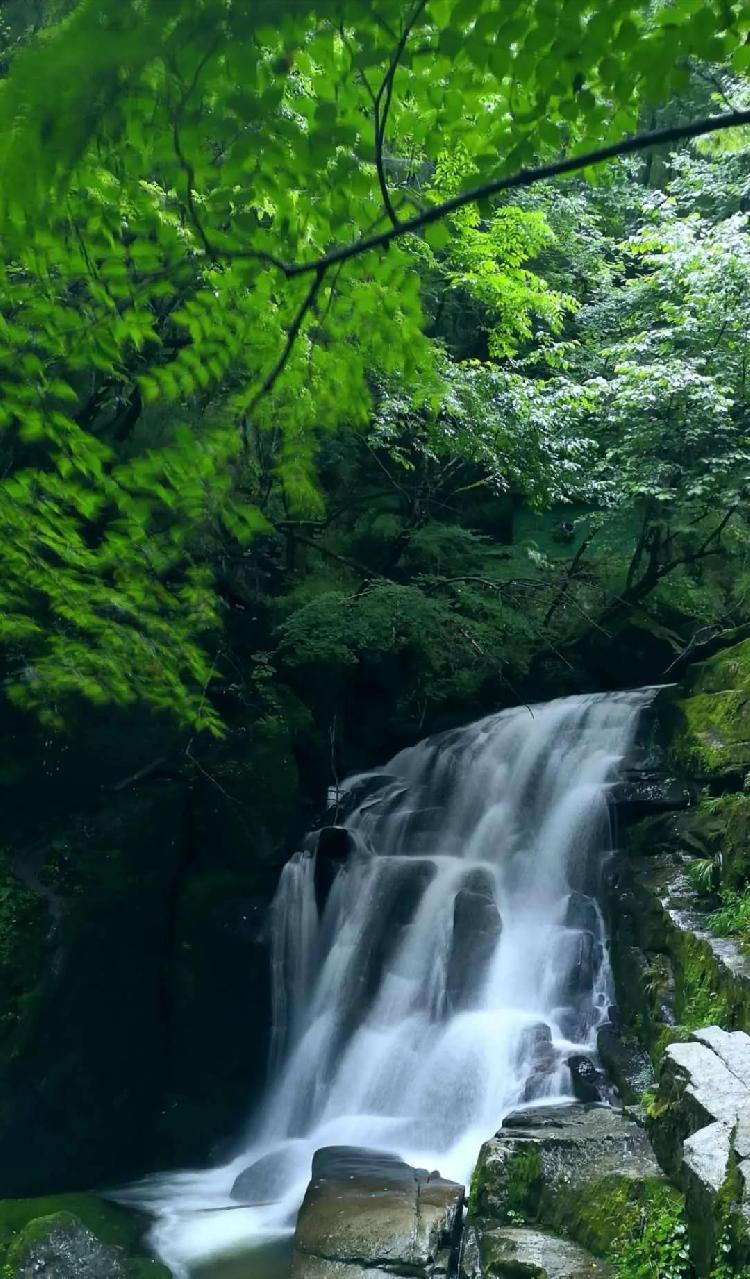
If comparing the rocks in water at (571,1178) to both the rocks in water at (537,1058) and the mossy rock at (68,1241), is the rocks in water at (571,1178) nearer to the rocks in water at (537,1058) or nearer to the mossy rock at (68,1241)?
the rocks in water at (537,1058)

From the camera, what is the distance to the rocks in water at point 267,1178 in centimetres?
813

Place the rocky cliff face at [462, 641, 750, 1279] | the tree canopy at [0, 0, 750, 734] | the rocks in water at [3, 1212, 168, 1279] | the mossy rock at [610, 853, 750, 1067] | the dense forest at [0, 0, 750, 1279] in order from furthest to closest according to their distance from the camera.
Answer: the mossy rock at [610, 853, 750, 1067], the rocks in water at [3, 1212, 168, 1279], the rocky cliff face at [462, 641, 750, 1279], the dense forest at [0, 0, 750, 1279], the tree canopy at [0, 0, 750, 734]

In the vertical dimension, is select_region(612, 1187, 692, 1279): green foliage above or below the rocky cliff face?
below

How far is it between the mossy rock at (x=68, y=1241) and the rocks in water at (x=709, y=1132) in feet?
11.2

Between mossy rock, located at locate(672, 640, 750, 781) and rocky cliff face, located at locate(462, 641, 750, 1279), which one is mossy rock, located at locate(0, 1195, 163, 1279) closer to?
rocky cliff face, located at locate(462, 641, 750, 1279)

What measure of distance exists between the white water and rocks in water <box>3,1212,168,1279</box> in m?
0.47

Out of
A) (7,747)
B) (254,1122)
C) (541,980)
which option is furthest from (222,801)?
(541,980)

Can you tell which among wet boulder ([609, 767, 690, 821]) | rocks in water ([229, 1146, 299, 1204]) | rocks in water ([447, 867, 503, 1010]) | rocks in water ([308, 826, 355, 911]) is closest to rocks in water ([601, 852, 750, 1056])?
wet boulder ([609, 767, 690, 821])

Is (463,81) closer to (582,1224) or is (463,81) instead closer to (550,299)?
(582,1224)

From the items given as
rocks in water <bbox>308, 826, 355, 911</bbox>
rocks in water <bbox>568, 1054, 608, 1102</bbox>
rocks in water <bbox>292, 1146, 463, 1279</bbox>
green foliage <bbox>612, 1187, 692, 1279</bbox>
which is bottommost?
rocks in water <bbox>292, 1146, 463, 1279</bbox>

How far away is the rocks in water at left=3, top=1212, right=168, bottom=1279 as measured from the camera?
6.25m

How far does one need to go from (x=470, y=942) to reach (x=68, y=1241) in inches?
161

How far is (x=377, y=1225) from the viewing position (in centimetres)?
625

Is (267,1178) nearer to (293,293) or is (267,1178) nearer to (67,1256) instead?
(67,1256)
